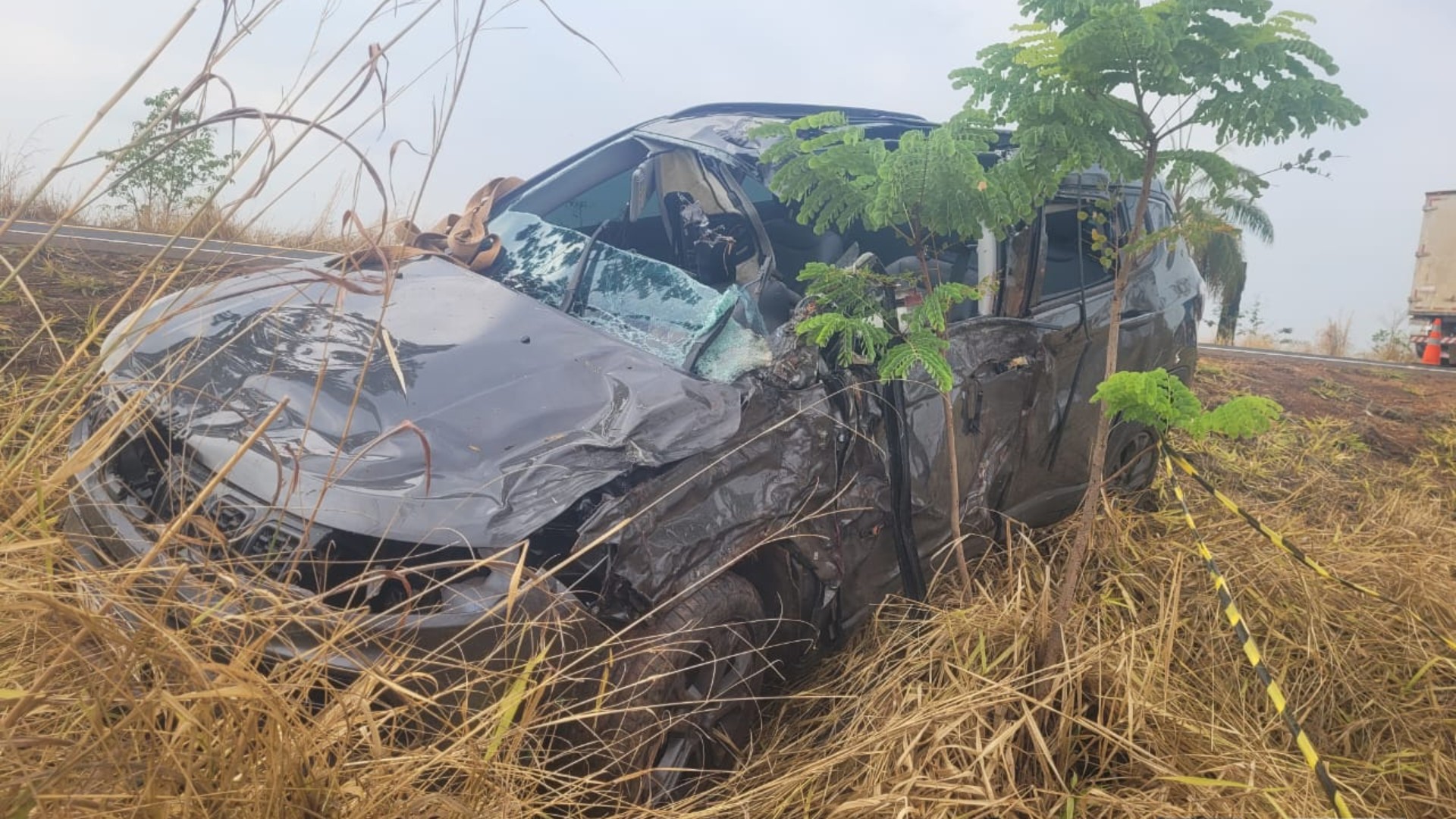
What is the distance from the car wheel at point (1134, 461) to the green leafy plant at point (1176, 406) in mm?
1878

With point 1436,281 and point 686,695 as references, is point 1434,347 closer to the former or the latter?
point 1436,281

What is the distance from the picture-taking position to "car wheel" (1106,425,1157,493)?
15.2 feet

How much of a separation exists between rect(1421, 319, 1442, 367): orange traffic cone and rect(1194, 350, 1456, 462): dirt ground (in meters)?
4.90

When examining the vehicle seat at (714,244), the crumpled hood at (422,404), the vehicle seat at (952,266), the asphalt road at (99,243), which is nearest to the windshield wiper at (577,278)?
the crumpled hood at (422,404)

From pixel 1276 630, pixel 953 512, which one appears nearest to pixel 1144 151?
pixel 953 512

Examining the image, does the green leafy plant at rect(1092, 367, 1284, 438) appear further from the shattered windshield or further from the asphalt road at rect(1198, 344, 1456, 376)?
the asphalt road at rect(1198, 344, 1456, 376)

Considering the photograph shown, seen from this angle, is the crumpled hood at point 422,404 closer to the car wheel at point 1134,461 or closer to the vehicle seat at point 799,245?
the vehicle seat at point 799,245

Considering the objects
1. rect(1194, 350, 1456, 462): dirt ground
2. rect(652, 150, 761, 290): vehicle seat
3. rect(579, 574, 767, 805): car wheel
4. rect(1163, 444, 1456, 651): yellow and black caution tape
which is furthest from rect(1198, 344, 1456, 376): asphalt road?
rect(579, 574, 767, 805): car wheel

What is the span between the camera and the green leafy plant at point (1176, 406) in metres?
2.46

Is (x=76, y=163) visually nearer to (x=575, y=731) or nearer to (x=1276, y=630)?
(x=575, y=731)

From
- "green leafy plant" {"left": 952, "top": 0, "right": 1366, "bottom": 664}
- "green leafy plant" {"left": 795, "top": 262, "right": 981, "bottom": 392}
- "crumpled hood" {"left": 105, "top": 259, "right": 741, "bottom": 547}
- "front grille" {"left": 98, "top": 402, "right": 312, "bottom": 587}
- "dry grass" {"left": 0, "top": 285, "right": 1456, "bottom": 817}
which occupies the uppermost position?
"green leafy plant" {"left": 952, "top": 0, "right": 1366, "bottom": 664}

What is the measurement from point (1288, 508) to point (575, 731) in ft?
15.7

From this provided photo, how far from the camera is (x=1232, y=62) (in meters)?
2.60

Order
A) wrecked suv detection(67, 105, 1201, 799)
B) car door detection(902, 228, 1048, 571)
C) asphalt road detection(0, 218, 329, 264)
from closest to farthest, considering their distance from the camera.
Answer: wrecked suv detection(67, 105, 1201, 799) → car door detection(902, 228, 1048, 571) → asphalt road detection(0, 218, 329, 264)
